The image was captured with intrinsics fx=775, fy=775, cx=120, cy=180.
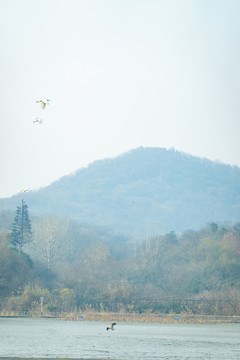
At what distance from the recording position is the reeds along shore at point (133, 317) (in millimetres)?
79750

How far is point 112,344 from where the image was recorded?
1818 inches

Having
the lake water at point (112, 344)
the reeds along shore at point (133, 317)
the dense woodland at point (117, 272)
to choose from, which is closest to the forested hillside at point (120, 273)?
the dense woodland at point (117, 272)

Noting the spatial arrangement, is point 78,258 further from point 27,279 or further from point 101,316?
point 101,316

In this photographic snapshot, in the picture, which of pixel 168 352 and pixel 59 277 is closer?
pixel 168 352

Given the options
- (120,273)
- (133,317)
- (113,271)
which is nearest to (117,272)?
(120,273)

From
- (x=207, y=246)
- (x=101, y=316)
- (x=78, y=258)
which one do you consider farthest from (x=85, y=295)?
(x=78, y=258)

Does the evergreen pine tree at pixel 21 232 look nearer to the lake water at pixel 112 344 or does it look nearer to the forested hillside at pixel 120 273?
the forested hillside at pixel 120 273

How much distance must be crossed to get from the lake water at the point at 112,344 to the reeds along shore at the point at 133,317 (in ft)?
59.5

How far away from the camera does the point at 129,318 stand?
82.1 metres

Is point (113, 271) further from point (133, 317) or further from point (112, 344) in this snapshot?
point (112, 344)

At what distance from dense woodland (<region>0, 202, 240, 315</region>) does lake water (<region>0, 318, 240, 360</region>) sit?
24088 mm

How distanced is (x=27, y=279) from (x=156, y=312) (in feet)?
53.2

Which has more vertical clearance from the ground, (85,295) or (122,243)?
(122,243)

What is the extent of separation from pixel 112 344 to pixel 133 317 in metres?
37.5
